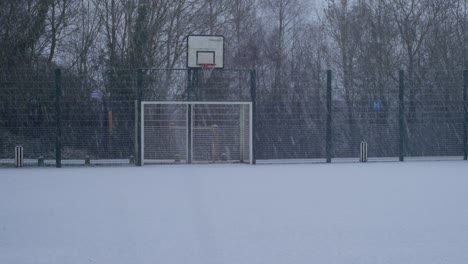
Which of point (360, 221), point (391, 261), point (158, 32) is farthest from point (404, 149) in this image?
point (391, 261)

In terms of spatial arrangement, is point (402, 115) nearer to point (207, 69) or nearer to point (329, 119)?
point (329, 119)

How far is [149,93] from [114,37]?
328 inches

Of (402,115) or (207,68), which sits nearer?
(207,68)

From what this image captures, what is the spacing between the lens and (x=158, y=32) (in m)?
25.9

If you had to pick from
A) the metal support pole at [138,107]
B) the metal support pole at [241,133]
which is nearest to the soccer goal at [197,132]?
the metal support pole at [241,133]

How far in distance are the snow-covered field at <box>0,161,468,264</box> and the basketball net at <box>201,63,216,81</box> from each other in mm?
6478

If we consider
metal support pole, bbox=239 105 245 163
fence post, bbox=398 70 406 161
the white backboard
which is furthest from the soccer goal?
fence post, bbox=398 70 406 161

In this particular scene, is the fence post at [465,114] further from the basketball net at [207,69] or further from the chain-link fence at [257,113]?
the basketball net at [207,69]

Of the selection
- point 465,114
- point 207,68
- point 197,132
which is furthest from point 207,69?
point 465,114

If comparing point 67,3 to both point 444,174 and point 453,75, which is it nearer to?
point 453,75

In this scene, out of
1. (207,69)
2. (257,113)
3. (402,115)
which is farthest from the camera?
(402,115)

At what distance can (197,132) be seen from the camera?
18141mm

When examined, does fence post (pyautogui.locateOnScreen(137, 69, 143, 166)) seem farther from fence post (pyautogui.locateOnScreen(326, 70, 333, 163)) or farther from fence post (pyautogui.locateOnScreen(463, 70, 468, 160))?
fence post (pyautogui.locateOnScreen(463, 70, 468, 160))

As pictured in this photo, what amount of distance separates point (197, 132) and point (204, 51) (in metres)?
2.50
